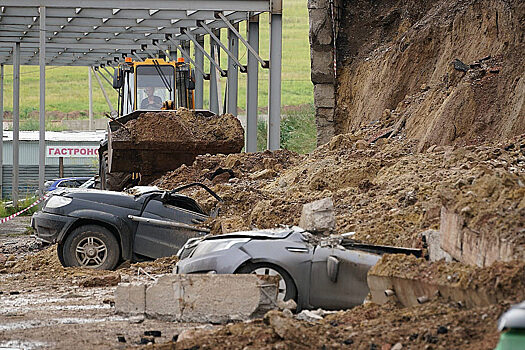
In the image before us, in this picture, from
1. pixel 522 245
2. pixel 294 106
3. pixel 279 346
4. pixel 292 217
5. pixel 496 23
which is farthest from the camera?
pixel 294 106

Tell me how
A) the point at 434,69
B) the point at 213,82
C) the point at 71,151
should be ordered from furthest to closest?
Result: the point at 71,151, the point at 213,82, the point at 434,69

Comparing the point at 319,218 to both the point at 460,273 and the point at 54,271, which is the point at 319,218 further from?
the point at 54,271

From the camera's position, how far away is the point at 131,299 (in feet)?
27.8

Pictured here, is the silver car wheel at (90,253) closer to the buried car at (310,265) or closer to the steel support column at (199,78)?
the buried car at (310,265)

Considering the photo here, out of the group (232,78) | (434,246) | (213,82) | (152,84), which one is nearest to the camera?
(434,246)

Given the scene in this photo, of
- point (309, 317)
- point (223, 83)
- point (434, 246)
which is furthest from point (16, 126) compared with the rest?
point (223, 83)

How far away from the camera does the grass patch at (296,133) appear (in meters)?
48.2

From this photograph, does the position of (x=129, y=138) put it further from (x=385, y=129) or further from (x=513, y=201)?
(x=513, y=201)

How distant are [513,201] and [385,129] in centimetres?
978

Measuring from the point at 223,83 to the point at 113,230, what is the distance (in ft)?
199

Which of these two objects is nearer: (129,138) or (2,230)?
(129,138)

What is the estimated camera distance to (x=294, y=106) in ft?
221

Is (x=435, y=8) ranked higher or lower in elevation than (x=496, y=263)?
higher

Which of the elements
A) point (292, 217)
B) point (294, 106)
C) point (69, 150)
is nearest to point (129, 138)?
point (292, 217)
